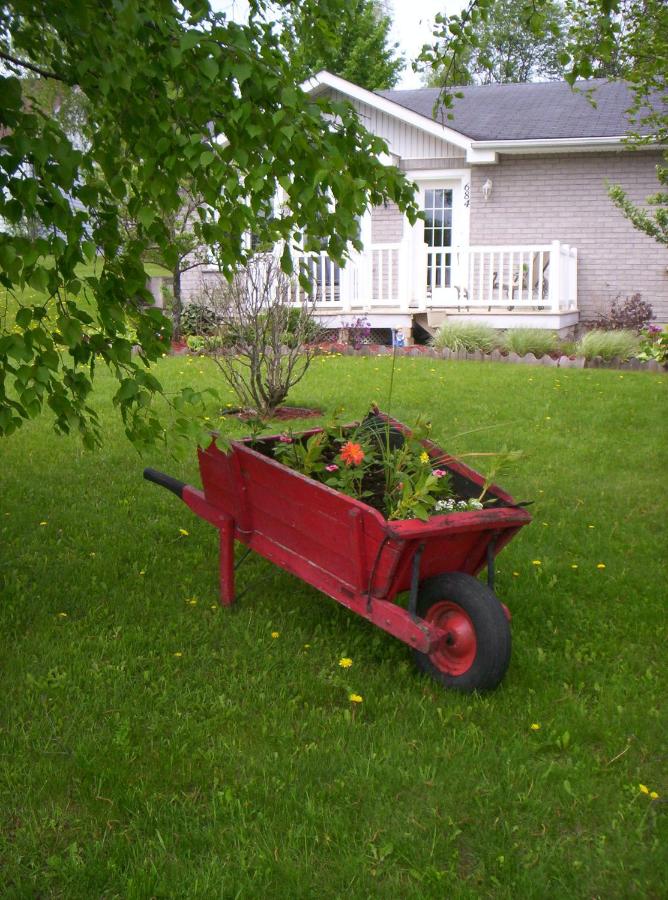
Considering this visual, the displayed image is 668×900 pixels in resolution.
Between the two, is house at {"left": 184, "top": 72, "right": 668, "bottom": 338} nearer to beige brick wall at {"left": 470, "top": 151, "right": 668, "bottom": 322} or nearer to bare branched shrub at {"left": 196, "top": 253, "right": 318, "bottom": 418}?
beige brick wall at {"left": 470, "top": 151, "right": 668, "bottom": 322}

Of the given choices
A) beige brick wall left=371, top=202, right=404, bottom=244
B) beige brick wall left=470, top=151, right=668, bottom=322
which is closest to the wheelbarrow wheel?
beige brick wall left=470, top=151, right=668, bottom=322

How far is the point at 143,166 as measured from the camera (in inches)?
130

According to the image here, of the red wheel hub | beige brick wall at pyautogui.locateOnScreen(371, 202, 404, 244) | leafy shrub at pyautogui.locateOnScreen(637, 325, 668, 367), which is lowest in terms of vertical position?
the red wheel hub

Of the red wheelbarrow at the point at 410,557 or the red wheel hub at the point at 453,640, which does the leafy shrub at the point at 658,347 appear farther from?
the red wheel hub at the point at 453,640

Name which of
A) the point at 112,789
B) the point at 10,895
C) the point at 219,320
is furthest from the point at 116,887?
the point at 219,320

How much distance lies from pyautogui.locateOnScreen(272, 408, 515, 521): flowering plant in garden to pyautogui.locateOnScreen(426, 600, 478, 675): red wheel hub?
382 millimetres

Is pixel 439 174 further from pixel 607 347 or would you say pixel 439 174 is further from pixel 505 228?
pixel 607 347

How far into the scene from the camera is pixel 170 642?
3.97m

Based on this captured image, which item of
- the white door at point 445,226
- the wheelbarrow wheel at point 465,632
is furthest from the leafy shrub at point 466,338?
the wheelbarrow wheel at point 465,632

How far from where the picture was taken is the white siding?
1617 cm

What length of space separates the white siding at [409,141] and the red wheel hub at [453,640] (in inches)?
548

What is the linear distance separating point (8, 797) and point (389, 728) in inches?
51.8

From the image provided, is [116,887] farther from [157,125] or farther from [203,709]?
[157,125]

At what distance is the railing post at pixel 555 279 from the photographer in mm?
14094
